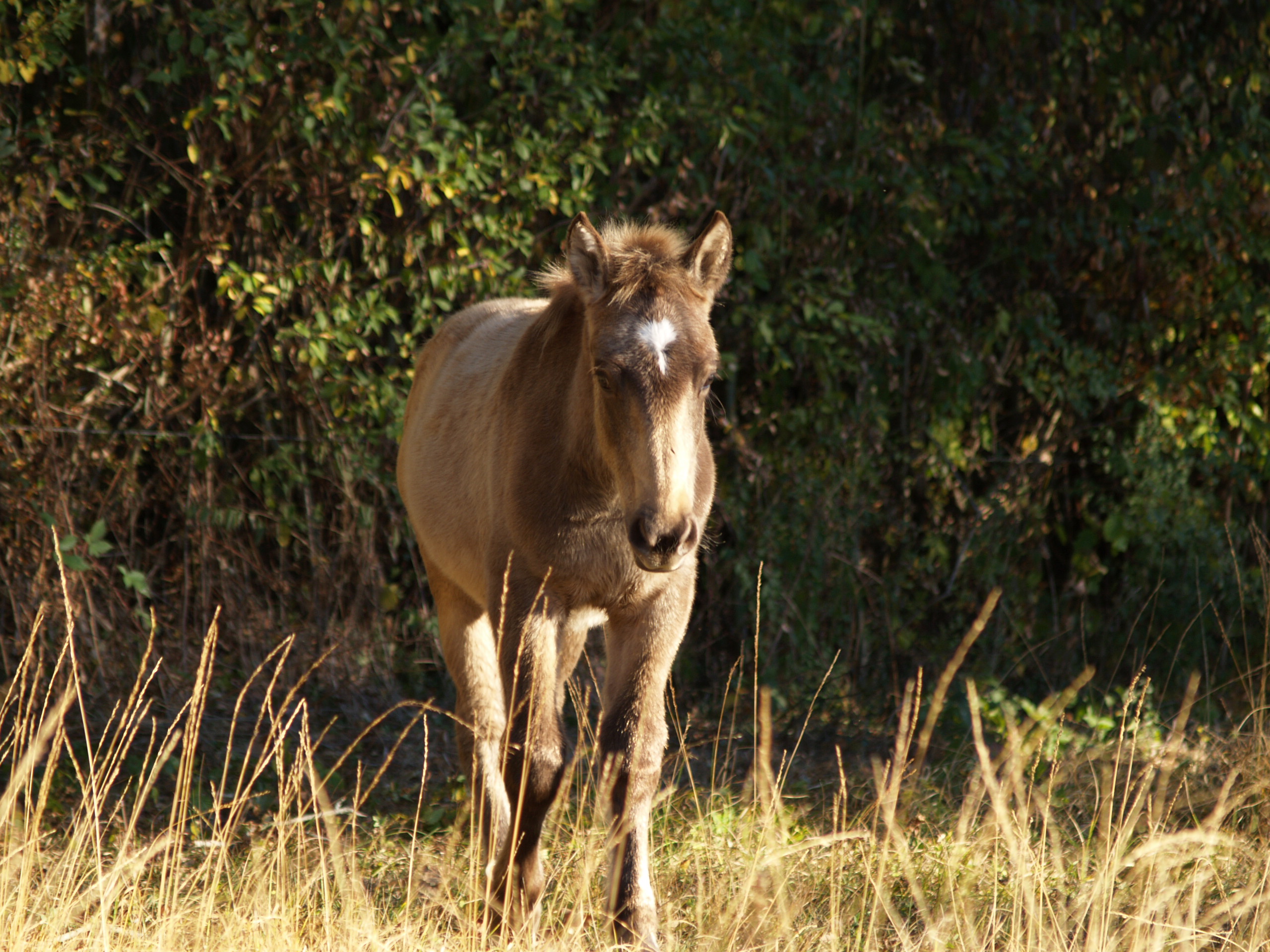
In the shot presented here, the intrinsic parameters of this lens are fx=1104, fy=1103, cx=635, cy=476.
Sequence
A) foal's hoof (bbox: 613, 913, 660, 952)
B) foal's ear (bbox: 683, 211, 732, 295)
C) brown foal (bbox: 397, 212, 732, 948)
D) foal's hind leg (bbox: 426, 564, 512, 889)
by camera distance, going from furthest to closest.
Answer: foal's hind leg (bbox: 426, 564, 512, 889)
foal's ear (bbox: 683, 211, 732, 295)
foal's hoof (bbox: 613, 913, 660, 952)
brown foal (bbox: 397, 212, 732, 948)

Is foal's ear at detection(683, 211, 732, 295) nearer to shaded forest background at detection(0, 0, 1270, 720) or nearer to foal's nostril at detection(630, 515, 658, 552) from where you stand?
foal's nostril at detection(630, 515, 658, 552)

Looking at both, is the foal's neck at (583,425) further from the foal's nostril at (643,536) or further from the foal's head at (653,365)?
the foal's nostril at (643,536)

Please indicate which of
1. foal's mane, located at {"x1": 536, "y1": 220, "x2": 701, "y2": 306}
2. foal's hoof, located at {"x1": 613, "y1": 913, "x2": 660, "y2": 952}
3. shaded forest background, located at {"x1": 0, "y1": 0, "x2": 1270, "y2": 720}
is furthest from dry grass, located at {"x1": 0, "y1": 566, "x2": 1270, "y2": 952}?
foal's mane, located at {"x1": 536, "y1": 220, "x2": 701, "y2": 306}

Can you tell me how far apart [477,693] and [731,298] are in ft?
8.41

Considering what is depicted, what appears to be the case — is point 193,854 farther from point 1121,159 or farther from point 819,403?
point 1121,159

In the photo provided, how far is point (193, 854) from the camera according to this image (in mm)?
3797

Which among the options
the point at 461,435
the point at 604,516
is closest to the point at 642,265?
the point at 604,516

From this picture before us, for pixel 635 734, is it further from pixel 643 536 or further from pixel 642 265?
pixel 642 265

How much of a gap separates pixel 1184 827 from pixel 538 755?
2.42 m

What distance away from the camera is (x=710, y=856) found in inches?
140

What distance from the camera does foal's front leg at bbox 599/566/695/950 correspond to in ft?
10.3

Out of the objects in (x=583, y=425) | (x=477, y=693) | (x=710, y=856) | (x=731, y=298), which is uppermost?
(x=731, y=298)

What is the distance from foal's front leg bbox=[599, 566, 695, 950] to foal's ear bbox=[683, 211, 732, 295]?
900 millimetres

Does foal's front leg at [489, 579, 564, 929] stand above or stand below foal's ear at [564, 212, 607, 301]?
below
